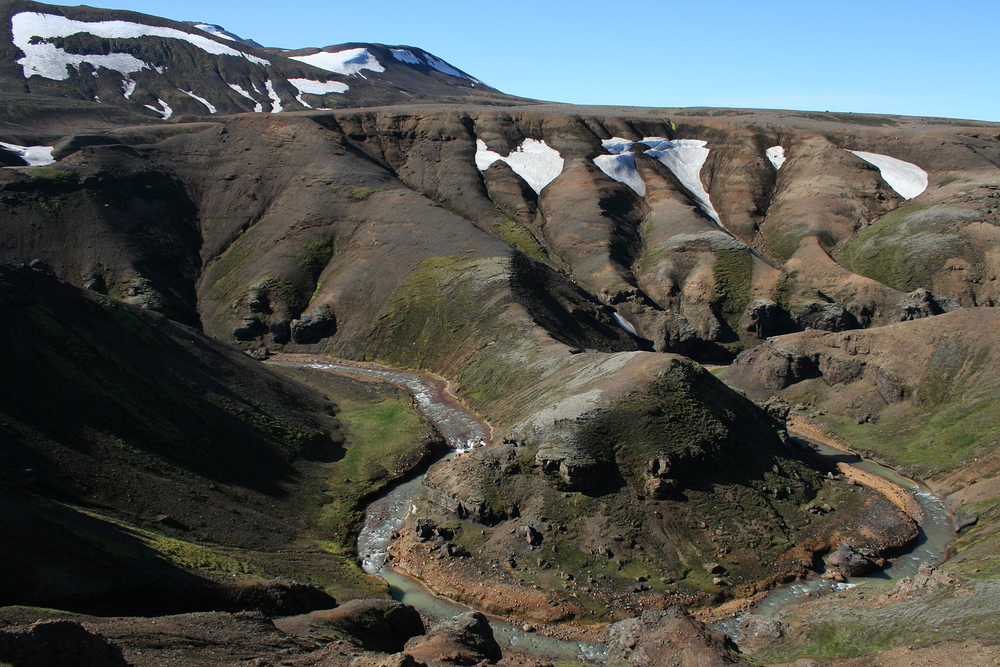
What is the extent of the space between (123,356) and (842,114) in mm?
150741

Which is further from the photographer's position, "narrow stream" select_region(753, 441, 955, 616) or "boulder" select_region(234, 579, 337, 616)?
"narrow stream" select_region(753, 441, 955, 616)

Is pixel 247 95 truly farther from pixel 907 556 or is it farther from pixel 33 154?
pixel 907 556

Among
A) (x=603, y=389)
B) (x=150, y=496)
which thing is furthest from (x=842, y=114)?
(x=150, y=496)

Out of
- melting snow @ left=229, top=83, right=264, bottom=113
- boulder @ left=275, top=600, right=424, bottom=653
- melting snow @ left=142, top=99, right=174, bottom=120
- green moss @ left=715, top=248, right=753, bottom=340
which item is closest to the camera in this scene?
boulder @ left=275, top=600, right=424, bottom=653

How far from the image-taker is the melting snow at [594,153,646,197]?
122688mm

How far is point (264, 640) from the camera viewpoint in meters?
23.1

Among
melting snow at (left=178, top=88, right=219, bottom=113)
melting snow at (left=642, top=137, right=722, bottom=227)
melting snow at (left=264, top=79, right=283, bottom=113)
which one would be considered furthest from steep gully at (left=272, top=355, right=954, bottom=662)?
melting snow at (left=264, top=79, right=283, bottom=113)

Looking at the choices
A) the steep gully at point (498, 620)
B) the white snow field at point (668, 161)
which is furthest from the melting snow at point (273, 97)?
the steep gully at point (498, 620)

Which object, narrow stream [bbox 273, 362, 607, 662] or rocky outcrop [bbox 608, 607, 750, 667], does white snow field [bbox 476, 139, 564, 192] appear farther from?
rocky outcrop [bbox 608, 607, 750, 667]

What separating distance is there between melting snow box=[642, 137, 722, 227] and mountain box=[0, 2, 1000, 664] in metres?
0.52

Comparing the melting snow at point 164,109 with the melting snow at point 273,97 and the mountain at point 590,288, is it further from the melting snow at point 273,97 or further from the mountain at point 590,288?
the melting snow at point 273,97

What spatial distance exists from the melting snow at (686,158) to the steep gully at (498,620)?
241 feet

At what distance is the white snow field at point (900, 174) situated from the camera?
367 feet

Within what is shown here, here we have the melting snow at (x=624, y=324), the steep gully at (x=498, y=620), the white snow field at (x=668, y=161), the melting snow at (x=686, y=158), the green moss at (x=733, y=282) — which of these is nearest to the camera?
the steep gully at (x=498, y=620)
